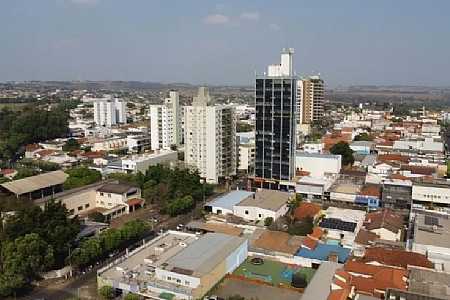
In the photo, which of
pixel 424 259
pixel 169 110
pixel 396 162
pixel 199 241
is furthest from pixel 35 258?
pixel 396 162

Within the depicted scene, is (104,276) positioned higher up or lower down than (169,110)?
lower down

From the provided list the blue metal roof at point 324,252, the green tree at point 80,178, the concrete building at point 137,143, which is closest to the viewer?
the blue metal roof at point 324,252

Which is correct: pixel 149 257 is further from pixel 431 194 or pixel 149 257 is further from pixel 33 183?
pixel 431 194

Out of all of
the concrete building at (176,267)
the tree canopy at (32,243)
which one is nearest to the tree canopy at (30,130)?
the tree canopy at (32,243)

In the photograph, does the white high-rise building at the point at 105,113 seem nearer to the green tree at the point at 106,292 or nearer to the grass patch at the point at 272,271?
the grass patch at the point at 272,271

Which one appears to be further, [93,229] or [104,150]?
[104,150]

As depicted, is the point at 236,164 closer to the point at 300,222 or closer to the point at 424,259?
the point at 300,222

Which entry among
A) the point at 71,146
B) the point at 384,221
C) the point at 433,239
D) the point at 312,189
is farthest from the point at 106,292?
the point at 71,146
